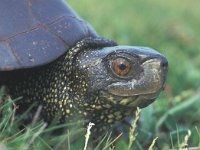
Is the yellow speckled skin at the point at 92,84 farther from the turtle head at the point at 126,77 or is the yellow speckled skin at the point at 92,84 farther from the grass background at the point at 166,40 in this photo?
the grass background at the point at 166,40

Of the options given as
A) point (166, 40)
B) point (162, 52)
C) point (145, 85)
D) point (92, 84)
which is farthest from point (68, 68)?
point (166, 40)

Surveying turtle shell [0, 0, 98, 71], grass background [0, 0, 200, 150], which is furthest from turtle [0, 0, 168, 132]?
grass background [0, 0, 200, 150]

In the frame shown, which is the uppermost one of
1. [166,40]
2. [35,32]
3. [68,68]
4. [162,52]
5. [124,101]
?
[166,40]

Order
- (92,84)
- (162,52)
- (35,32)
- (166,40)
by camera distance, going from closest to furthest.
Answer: (92,84)
(35,32)
(162,52)
(166,40)

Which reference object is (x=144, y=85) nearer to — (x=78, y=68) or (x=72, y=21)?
(x=78, y=68)

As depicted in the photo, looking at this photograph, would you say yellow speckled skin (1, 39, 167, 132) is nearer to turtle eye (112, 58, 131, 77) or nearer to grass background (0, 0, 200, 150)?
turtle eye (112, 58, 131, 77)

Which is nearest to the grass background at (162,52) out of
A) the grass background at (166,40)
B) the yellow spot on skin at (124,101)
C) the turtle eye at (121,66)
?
the grass background at (166,40)

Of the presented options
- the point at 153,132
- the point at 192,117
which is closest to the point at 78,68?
the point at 153,132

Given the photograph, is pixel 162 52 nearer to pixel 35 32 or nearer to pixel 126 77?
pixel 35 32
